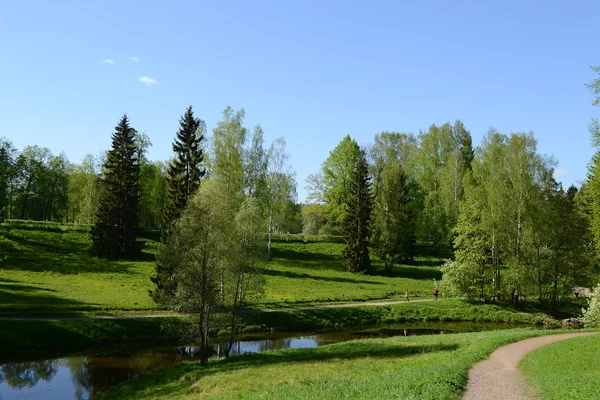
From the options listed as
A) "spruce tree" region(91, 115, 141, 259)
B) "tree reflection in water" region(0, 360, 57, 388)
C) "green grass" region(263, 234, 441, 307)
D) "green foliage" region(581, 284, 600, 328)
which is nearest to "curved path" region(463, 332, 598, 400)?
"green foliage" region(581, 284, 600, 328)

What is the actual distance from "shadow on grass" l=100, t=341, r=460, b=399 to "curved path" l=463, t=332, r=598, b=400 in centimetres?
351

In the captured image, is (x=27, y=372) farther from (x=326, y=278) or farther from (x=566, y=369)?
(x=326, y=278)

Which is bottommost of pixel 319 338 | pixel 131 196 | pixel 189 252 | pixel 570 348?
pixel 319 338

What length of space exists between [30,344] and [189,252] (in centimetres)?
1381

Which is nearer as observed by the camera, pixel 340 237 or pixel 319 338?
pixel 319 338

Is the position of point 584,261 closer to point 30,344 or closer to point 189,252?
point 189,252

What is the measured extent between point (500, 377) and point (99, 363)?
22809mm

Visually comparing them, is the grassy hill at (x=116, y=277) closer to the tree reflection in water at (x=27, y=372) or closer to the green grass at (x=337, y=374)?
the tree reflection in water at (x=27, y=372)

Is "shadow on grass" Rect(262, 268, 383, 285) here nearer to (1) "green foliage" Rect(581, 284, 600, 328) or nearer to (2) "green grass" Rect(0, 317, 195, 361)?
(2) "green grass" Rect(0, 317, 195, 361)

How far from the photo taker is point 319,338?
118 ft

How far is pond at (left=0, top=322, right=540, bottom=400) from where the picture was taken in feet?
76.0

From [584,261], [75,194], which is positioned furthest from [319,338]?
[75,194]

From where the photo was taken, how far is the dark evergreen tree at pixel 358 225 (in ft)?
211

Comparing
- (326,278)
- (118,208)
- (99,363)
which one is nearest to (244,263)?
(99,363)
